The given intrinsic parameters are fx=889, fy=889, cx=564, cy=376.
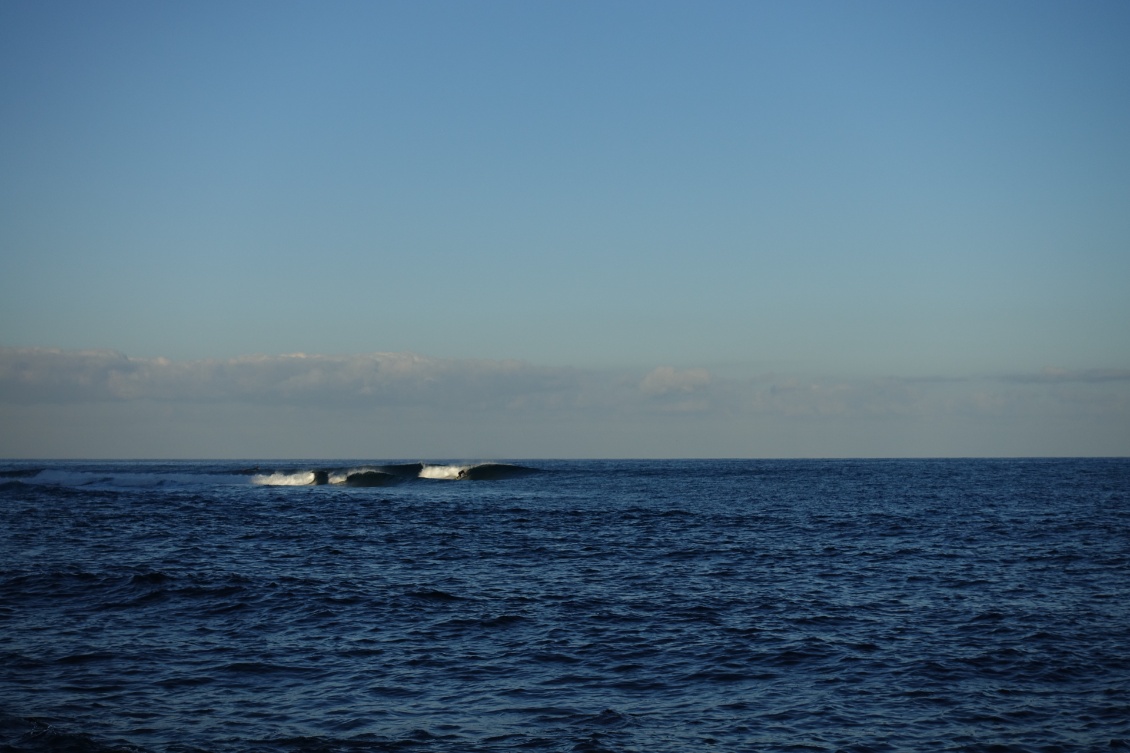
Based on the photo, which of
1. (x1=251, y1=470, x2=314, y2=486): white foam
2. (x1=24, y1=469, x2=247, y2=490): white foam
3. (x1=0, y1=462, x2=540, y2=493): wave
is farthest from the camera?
(x1=251, y1=470, x2=314, y2=486): white foam

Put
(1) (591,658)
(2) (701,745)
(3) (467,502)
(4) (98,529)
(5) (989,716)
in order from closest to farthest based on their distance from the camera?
(2) (701,745) → (5) (989,716) → (1) (591,658) → (4) (98,529) → (3) (467,502)

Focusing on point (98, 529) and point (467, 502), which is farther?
point (467, 502)

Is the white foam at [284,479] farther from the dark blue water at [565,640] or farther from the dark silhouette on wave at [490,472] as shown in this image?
the dark blue water at [565,640]

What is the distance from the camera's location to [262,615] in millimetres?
24125

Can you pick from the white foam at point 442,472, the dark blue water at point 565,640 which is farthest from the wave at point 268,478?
the dark blue water at point 565,640

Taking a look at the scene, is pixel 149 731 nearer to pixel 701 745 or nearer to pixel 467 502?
pixel 701 745

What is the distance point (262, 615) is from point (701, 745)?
47.0 feet

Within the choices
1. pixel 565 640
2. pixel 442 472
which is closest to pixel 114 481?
pixel 442 472

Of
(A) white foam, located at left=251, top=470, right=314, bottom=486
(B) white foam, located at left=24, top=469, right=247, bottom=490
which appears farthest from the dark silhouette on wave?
(B) white foam, located at left=24, top=469, right=247, bottom=490

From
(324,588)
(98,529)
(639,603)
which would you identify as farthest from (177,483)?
(639,603)

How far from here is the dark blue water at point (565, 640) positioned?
1508 cm

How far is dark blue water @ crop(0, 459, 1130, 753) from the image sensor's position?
15078mm

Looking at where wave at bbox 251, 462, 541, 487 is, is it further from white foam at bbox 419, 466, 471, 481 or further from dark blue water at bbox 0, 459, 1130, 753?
dark blue water at bbox 0, 459, 1130, 753

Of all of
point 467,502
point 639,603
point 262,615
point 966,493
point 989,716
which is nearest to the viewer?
point 989,716
